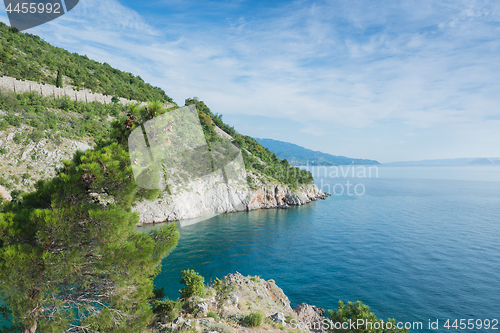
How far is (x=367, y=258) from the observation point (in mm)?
28062

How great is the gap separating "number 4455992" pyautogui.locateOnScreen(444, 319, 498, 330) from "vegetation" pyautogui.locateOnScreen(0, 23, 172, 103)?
6438 centimetres

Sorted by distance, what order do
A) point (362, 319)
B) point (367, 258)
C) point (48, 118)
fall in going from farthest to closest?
point (48, 118), point (367, 258), point (362, 319)

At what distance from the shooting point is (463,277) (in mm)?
23625

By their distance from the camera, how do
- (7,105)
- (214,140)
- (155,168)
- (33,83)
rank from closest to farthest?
1. (155,168)
2. (7,105)
3. (33,83)
4. (214,140)

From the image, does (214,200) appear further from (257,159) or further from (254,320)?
(254,320)

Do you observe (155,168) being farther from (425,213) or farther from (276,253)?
(425,213)

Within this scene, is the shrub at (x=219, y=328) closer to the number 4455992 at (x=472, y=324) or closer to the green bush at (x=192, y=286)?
the green bush at (x=192, y=286)

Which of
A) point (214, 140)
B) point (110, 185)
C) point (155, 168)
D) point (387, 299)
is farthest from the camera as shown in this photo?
point (214, 140)

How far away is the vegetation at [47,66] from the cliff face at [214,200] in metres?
31.1

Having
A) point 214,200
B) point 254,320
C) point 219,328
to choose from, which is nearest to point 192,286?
point 219,328

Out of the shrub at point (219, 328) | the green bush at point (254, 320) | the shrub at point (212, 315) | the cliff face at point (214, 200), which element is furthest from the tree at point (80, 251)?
the cliff face at point (214, 200)

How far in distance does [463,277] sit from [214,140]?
5357 cm

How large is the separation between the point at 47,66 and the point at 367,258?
69.2 m

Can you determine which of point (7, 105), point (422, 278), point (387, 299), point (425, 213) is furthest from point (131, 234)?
point (425, 213)
